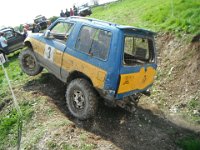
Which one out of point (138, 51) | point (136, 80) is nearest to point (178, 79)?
point (138, 51)

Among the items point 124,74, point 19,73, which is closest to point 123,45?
point 124,74

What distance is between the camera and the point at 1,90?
11.1m

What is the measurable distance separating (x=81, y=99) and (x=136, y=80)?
1352mm

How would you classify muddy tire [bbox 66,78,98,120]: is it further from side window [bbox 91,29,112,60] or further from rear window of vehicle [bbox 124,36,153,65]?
rear window of vehicle [bbox 124,36,153,65]

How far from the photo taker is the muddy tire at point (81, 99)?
7.81m

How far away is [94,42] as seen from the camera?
7887 mm

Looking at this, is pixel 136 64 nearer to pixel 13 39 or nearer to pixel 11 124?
pixel 11 124

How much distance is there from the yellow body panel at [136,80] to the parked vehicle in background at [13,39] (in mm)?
11998

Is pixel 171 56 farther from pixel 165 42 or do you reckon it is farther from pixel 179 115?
pixel 179 115

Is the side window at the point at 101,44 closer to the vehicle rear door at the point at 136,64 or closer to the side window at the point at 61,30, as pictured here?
the vehicle rear door at the point at 136,64

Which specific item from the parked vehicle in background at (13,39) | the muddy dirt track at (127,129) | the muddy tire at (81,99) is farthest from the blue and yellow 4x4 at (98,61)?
the parked vehicle in background at (13,39)

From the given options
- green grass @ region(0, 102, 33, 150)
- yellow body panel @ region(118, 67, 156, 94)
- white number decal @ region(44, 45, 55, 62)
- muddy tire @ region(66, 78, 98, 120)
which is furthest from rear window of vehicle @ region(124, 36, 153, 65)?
green grass @ region(0, 102, 33, 150)

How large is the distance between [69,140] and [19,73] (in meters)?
5.85

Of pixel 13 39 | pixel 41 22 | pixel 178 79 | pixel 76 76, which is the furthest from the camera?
pixel 41 22
